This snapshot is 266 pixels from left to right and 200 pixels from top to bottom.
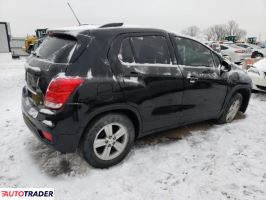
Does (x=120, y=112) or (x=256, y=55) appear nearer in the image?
(x=120, y=112)

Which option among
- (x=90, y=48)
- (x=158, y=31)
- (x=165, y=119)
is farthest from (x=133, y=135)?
(x=158, y=31)

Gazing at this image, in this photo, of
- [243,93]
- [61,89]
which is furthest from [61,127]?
[243,93]

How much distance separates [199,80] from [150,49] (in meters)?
1.03

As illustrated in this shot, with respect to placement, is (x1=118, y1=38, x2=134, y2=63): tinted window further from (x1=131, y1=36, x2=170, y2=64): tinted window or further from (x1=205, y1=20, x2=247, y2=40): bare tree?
(x1=205, y1=20, x2=247, y2=40): bare tree

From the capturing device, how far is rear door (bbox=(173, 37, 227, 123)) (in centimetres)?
375

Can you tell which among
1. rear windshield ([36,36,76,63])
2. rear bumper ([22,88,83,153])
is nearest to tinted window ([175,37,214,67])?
rear windshield ([36,36,76,63])

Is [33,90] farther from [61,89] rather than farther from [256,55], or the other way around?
[256,55]

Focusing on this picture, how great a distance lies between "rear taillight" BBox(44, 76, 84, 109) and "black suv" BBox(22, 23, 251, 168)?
1cm

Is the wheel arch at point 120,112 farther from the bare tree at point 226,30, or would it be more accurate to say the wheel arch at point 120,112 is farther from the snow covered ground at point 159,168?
the bare tree at point 226,30

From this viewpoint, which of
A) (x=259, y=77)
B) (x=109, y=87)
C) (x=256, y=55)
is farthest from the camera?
A: (x=256, y=55)

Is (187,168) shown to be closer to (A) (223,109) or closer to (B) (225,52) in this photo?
(A) (223,109)

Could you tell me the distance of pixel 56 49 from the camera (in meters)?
2.98

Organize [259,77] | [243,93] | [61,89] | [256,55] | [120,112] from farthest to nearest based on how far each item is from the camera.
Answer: [256,55] → [259,77] → [243,93] → [120,112] → [61,89]

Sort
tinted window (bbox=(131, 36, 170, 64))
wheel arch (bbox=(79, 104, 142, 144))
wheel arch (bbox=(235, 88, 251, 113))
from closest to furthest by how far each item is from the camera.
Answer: wheel arch (bbox=(79, 104, 142, 144))
tinted window (bbox=(131, 36, 170, 64))
wheel arch (bbox=(235, 88, 251, 113))
